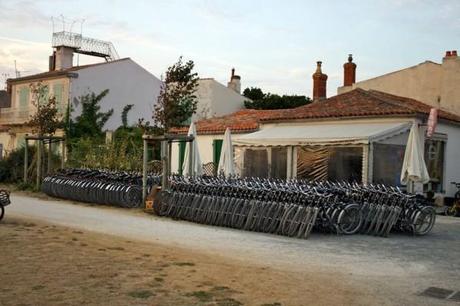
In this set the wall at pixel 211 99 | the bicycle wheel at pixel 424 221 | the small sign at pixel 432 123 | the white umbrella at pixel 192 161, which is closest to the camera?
the bicycle wheel at pixel 424 221

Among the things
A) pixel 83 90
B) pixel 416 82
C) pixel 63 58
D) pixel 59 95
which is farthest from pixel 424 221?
pixel 63 58

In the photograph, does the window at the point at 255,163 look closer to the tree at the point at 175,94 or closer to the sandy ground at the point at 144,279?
the tree at the point at 175,94

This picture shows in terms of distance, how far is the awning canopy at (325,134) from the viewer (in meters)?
17.7

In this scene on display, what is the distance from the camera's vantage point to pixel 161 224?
43.9 ft

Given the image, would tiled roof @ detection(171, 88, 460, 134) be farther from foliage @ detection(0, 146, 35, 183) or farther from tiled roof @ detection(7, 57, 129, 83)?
tiled roof @ detection(7, 57, 129, 83)

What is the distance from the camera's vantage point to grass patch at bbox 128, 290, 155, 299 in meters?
6.44

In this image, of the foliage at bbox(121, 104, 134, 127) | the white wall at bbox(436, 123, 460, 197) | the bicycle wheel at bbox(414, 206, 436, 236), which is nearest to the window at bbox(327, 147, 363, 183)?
the white wall at bbox(436, 123, 460, 197)

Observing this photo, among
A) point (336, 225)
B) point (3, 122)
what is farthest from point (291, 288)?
point (3, 122)

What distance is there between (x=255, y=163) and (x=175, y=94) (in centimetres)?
692

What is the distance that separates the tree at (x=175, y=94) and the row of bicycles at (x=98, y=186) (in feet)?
6.09

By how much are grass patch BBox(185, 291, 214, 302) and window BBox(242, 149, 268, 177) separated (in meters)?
17.1

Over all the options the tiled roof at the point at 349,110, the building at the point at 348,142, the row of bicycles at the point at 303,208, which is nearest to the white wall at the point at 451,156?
the building at the point at 348,142

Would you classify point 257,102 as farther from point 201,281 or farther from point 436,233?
point 201,281

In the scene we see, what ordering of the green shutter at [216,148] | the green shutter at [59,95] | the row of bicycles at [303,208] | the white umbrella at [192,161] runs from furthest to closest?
1. the green shutter at [59,95]
2. the green shutter at [216,148]
3. the white umbrella at [192,161]
4. the row of bicycles at [303,208]
